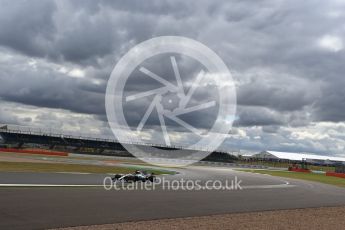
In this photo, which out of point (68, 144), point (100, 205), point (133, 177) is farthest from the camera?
point (68, 144)

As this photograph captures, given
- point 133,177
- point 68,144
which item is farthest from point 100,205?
point 68,144

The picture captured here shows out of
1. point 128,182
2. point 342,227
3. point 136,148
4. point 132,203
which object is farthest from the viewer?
point 136,148

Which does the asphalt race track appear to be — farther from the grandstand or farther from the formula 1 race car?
the grandstand

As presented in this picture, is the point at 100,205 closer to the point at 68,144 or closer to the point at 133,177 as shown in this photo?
the point at 133,177

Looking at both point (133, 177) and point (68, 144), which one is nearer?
point (133, 177)

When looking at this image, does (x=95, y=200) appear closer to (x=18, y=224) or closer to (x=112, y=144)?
(x=18, y=224)

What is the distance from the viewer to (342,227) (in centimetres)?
1405

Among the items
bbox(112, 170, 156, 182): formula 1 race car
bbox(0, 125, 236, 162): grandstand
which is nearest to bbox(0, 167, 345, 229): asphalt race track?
bbox(112, 170, 156, 182): formula 1 race car

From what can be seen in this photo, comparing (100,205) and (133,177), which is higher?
(133,177)

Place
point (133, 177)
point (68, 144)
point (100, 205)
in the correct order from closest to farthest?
point (100, 205) → point (133, 177) → point (68, 144)

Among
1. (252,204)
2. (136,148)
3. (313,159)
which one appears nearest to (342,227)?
(252,204)

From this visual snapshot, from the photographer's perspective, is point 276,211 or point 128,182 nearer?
point 276,211

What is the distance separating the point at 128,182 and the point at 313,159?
422 feet

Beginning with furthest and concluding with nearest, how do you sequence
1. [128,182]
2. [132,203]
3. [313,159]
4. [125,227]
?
[313,159], [128,182], [132,203], [125,227]
